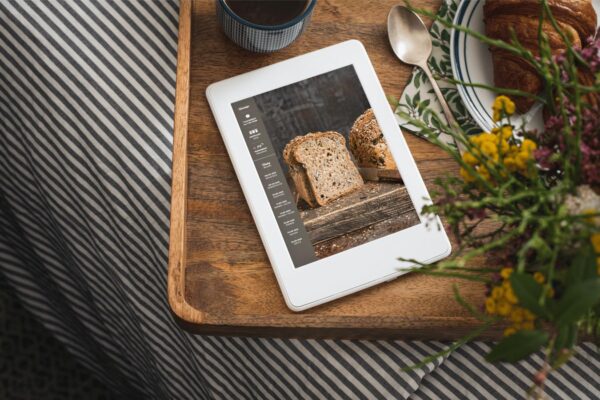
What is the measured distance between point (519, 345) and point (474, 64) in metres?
0.38

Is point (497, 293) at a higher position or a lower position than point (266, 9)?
lower

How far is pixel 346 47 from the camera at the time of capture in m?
0.73

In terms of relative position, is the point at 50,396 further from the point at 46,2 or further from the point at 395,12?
the point at 395,12

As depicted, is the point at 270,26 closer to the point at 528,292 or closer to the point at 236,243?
the point at 236,243

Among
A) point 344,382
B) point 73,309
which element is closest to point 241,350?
point 344,382

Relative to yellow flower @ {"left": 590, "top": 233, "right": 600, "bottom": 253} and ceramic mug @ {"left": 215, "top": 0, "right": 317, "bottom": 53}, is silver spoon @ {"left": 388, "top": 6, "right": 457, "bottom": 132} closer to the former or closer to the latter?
ceramic mug @ {"left": 215, "top": 0, "right": 317, "bottom": 53}

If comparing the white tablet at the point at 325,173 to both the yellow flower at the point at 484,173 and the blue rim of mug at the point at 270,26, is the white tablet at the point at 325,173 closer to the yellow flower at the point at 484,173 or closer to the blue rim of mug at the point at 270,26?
the blue rim of mug at the point at 270,26

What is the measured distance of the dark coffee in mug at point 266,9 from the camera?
656 mm

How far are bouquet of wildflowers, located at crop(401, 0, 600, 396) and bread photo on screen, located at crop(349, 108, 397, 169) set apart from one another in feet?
0.63

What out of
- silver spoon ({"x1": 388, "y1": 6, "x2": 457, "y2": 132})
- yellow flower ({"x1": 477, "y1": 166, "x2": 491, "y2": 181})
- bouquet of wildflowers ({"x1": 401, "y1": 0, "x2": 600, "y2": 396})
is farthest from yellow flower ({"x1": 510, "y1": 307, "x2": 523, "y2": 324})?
silver spoon ({"x1": 388, "y1": 6, "x2": 457, "y2": 132})

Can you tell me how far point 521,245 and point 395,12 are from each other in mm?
351

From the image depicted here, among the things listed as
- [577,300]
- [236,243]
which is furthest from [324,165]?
[577,300]

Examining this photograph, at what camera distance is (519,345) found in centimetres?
44

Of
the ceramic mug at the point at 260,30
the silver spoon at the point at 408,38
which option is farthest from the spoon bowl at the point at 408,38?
the ceramic mug at the point at 260,30
